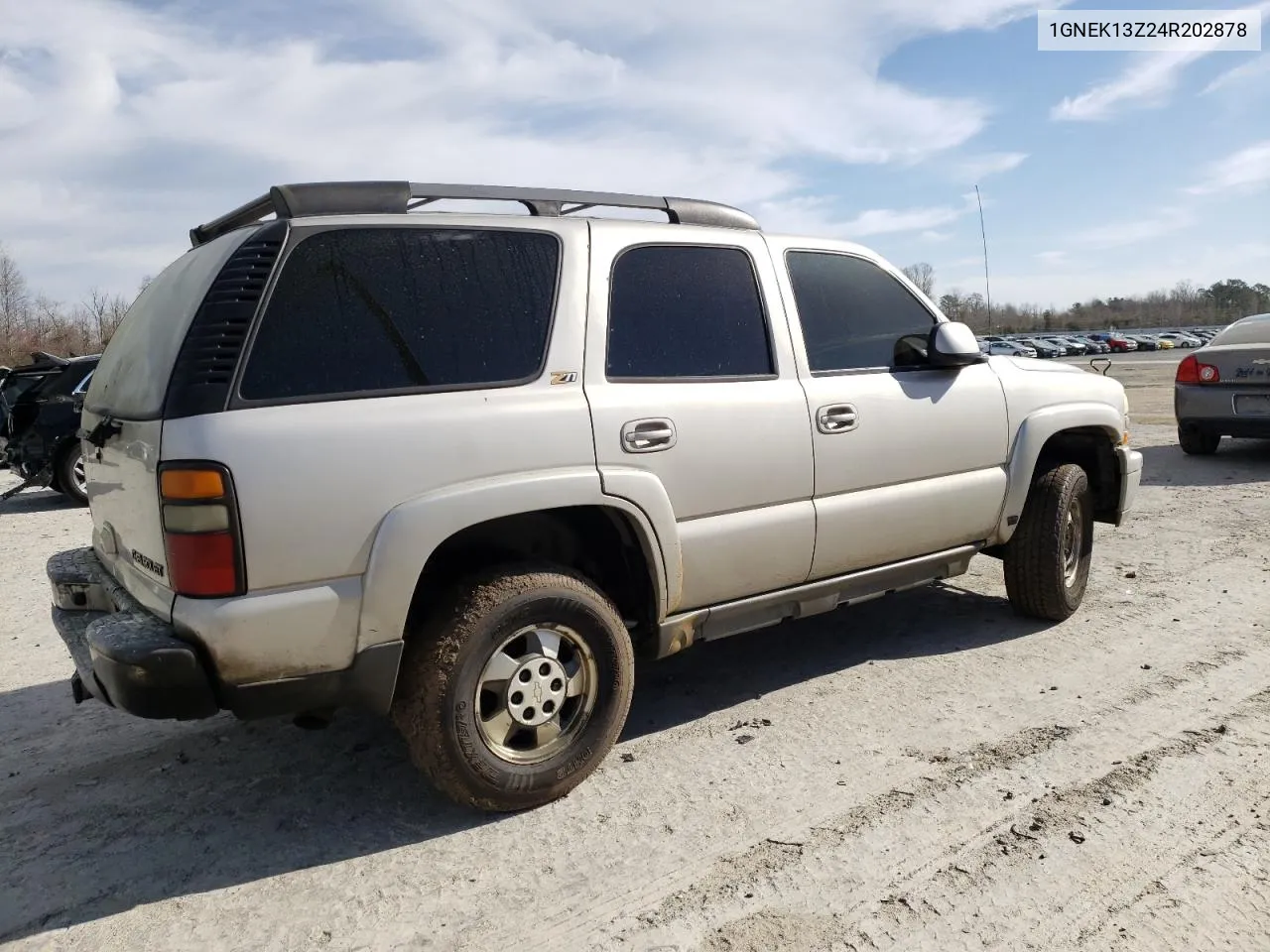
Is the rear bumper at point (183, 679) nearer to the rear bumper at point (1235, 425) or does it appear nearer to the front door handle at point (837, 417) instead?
the front door handle at point (837, 417)

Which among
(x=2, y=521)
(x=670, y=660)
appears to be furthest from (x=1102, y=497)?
(x=2, y=521)

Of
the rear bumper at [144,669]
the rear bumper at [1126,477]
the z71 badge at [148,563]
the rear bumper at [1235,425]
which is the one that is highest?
the z71 badge at [148,563]

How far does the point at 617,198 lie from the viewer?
370 cm

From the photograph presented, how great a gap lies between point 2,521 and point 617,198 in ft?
30.3

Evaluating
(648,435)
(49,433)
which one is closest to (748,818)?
(648,435)

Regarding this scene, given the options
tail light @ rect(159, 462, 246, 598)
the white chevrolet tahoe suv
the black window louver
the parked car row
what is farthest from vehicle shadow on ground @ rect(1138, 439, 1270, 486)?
the parked car row

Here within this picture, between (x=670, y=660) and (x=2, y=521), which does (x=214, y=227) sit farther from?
(x=2, y=521)

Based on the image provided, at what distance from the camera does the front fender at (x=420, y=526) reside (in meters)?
2.81

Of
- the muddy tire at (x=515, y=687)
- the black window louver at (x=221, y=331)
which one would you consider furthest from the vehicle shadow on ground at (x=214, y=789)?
the black window louver at (x=221, y=331)

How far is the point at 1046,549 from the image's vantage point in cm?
479

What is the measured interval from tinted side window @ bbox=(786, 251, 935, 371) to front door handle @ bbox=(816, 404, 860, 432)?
7.3 inches

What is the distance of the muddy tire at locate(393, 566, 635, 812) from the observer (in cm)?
297

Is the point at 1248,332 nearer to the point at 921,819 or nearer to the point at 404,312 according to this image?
the point at 921,819

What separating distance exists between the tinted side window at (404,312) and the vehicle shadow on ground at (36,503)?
967cm
